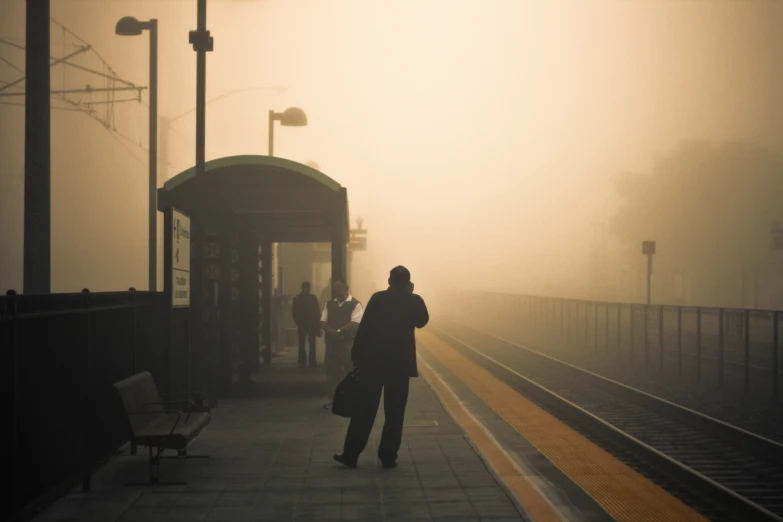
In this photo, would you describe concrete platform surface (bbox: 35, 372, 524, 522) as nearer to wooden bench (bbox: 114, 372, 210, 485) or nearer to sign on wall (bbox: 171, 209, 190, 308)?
wooden bench (bbox: 114, 372, 210, 485)

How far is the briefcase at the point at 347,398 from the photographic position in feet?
30.1

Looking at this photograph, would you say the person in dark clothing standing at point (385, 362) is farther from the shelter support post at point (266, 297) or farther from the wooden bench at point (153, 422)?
the shelter support post at point (266, 297)

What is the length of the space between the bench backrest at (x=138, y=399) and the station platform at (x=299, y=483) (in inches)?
17.9

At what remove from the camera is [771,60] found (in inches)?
4139

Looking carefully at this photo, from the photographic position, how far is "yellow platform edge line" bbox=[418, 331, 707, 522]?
26.9ft

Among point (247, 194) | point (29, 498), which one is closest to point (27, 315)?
point (29, 498)

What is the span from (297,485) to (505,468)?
78.4 inches

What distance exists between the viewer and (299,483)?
834 centimetres

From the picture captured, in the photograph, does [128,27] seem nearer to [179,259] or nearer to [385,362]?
[179,259]

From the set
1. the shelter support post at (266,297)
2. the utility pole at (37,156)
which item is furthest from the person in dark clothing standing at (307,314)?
the utility pole at (37,156)

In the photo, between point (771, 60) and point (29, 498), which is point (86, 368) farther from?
point (771, 60)

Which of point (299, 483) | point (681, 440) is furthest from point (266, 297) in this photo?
point (299, 483)

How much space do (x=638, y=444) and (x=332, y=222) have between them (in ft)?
20.2

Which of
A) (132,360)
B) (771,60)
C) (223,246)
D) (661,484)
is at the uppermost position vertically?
(771,60)
